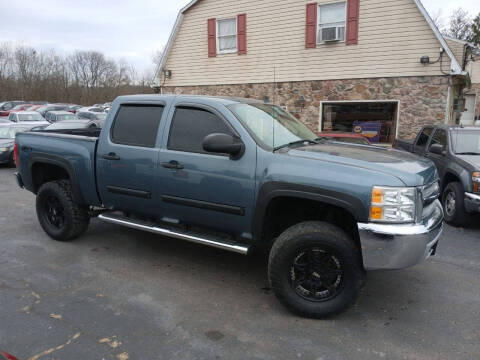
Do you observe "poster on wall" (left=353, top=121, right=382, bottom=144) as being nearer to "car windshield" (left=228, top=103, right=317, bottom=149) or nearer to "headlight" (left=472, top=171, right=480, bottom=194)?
"headlight" (left=472, top=171, right=480, bottom=194)

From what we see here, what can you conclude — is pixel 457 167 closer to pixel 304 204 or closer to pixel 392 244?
pixel 304 204

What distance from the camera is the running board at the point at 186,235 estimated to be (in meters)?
3.62

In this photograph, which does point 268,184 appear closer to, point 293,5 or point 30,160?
point 30,160

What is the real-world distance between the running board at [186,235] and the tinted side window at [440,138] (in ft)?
16.8

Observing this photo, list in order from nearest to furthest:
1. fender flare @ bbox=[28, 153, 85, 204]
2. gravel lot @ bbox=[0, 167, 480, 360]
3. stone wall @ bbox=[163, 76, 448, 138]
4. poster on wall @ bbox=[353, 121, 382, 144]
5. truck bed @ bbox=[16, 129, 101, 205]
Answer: gravel lot @ bbox=[0, 167, 480, 360] → truck bed @ bbox=[16, 129, 101, 205] → fender flare @ bbox=[28, 153, 85, 204] → stone wall @ bbox=[163, 76, 448, 138] → poster on wall @ bbox=[353, 121, 382, 144]

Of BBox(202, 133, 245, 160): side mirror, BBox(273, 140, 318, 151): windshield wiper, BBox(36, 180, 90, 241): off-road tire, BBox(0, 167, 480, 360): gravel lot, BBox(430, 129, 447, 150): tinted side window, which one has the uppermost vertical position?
BBox(202, 133, 245, 160): side mirror

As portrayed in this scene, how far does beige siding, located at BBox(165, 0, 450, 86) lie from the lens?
1167 cm

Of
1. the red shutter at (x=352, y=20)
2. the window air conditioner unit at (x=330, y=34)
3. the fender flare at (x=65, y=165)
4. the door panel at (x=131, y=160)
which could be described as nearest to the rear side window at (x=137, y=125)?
the door panel at (x=131, y=160)

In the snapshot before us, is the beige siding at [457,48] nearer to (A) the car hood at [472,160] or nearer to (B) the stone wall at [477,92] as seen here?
(A) the car hood at [472,160]

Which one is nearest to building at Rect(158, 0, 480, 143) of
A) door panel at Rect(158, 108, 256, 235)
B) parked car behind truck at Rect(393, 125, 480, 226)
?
parked car behind truck at Rect(393, 125, 480, 226)

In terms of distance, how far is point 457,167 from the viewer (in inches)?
247

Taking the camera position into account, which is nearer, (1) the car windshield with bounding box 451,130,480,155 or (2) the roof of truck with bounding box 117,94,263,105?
(2) the roof of truck with bounding box 117,94,263,105

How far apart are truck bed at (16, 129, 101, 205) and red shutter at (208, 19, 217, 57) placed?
34.9ft

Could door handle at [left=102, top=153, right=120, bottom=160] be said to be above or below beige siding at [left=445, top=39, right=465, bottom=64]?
below
